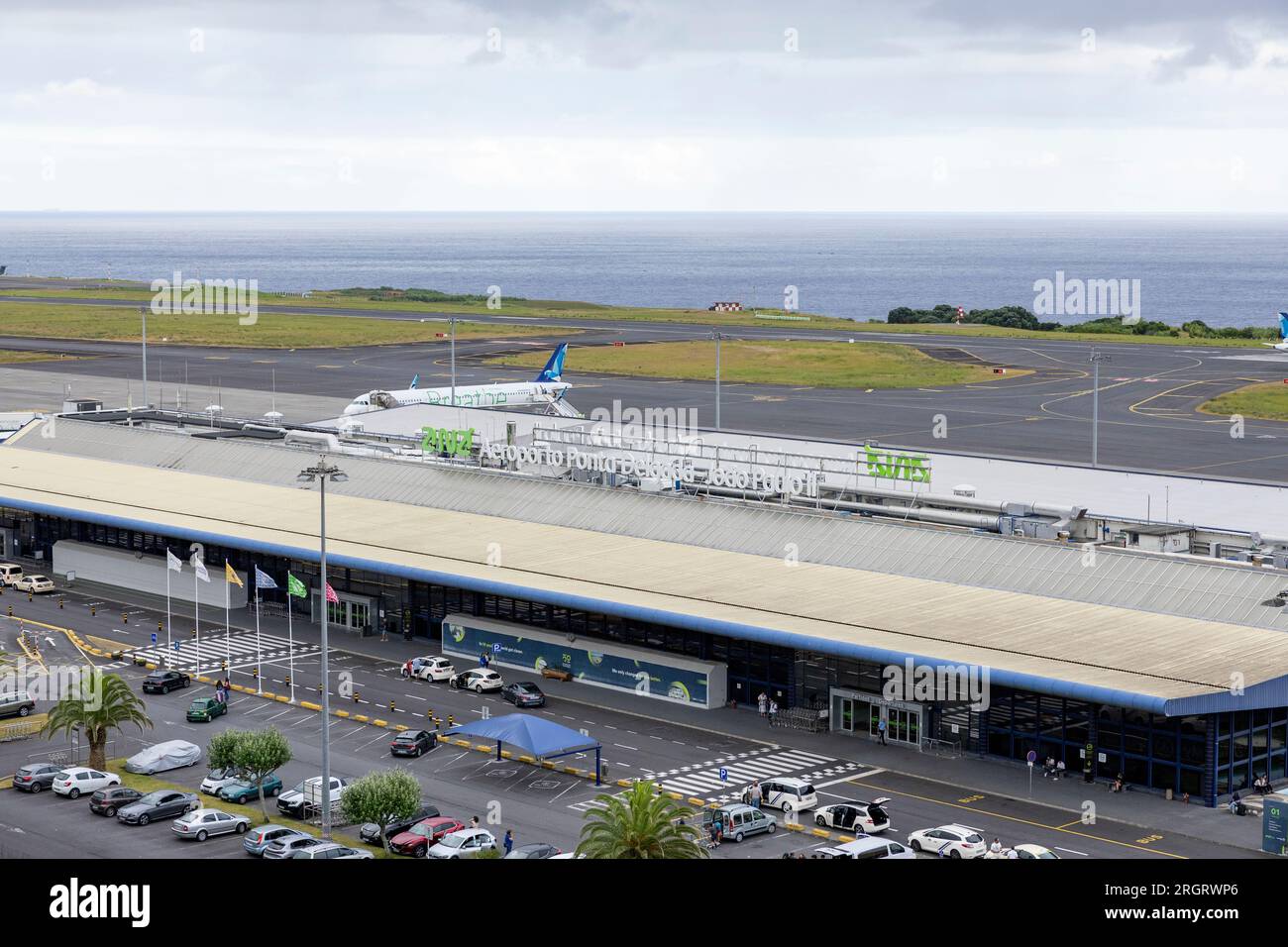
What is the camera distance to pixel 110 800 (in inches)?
2244

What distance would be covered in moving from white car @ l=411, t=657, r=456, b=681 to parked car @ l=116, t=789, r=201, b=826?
20.2m

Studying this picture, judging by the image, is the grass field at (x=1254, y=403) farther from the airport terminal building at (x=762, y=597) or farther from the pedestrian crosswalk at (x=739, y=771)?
the pedestrian crosswalk at (x=739, y=771)

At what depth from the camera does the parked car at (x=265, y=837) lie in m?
52.0

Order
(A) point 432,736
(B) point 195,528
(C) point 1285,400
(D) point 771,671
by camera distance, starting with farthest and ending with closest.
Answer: (C) point 1285,400 → (B) point 195,528 → (D) point 771,671 → (A) point 432,736

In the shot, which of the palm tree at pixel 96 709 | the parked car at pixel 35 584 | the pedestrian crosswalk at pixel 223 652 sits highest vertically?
the palm tree at pixel 96 709

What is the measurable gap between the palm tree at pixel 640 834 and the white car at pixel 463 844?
660 centimetres

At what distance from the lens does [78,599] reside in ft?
317

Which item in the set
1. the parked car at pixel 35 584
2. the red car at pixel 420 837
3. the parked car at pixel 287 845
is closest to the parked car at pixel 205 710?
the parked car at pixel 287 845

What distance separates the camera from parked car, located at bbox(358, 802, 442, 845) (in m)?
53.8

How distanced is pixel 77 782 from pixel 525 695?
20199 millimetres

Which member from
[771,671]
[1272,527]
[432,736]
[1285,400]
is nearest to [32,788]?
[432,736]

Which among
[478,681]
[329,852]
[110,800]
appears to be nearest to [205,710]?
[478,681]

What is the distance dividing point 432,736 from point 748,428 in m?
86.8
